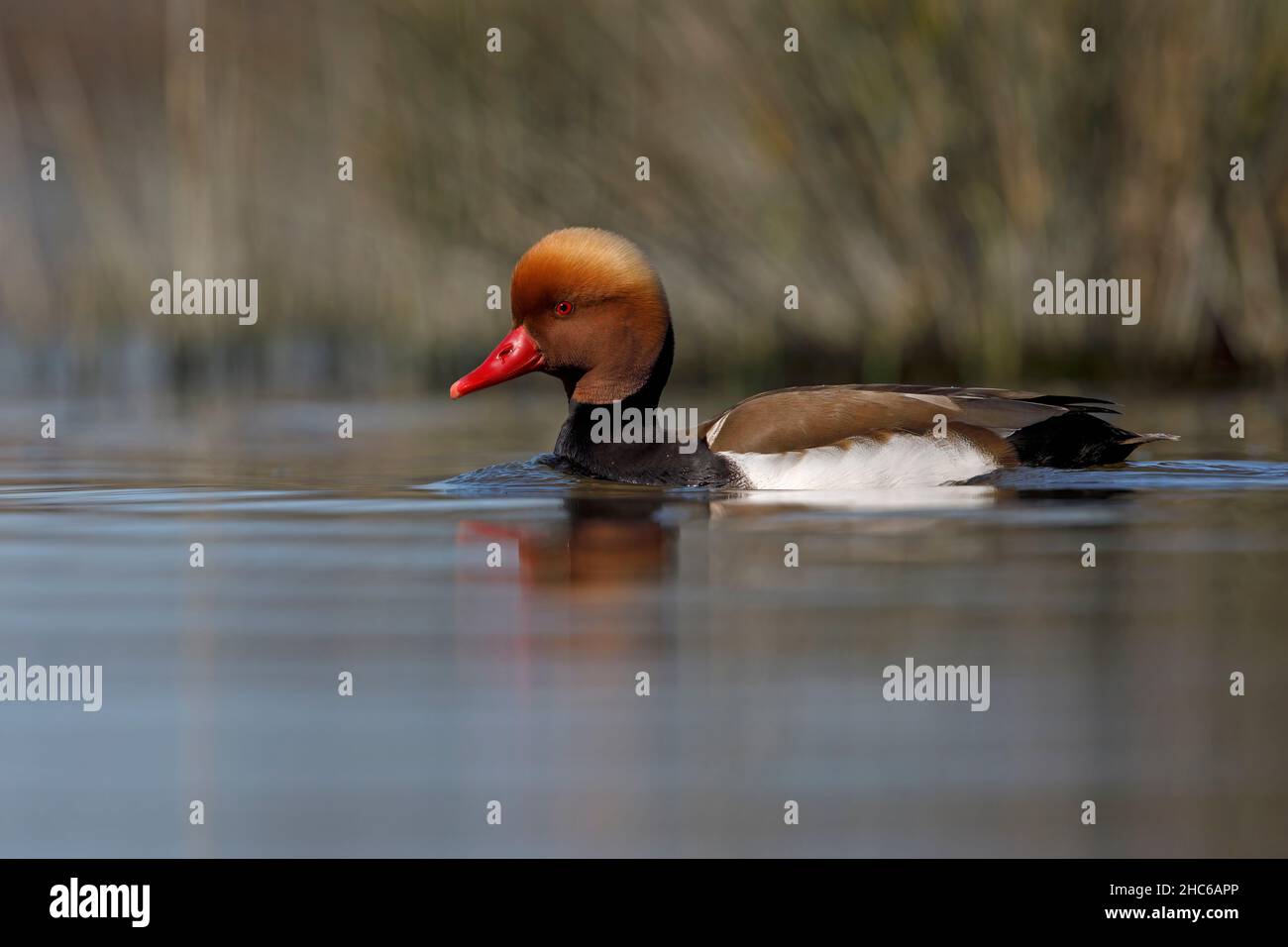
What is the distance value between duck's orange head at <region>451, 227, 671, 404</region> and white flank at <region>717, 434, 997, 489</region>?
0.83 m

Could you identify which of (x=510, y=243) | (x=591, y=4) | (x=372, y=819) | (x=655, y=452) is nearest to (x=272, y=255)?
(x=510, y=243)

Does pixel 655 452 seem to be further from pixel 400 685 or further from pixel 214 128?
pixel 214 128

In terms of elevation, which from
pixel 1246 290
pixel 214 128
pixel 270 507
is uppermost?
pixel 214 128

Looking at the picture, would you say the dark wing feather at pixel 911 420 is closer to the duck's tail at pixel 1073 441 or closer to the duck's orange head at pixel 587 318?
the duck's tail at pixel 1073 441

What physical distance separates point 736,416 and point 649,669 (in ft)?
10.9

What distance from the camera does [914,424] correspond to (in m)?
7.11

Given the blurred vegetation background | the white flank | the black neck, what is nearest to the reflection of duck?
the black neck

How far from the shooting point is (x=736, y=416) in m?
7.23

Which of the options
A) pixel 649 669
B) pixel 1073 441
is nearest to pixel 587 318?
pixel 1073 441

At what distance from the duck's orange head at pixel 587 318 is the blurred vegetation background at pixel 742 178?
13.9 feet

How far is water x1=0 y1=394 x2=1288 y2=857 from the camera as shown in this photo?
10.1 ft

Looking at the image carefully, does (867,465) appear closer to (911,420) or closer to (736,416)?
(911,420)

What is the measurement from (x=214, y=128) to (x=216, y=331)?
4.82 feet

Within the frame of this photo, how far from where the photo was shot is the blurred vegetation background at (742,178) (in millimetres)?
11680
